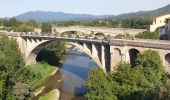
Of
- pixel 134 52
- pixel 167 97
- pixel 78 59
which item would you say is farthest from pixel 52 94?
pixel 78 59

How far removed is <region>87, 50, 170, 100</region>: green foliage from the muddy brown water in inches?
430

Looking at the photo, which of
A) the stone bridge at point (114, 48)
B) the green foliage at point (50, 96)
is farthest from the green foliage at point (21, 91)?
the stone bridge at point (114, 48)

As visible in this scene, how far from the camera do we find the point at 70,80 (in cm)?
6788

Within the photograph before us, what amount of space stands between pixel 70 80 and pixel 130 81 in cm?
2595

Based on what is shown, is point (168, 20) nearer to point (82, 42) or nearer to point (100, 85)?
point (82, 42)

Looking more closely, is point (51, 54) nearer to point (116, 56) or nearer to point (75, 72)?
point (75, 72)

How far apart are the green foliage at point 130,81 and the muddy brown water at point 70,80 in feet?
35.8

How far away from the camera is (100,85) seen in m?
43.0

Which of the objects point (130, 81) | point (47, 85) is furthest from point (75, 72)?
point (130, 81)

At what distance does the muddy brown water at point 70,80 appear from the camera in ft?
192

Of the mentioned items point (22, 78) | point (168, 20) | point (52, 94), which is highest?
point (168, 20)

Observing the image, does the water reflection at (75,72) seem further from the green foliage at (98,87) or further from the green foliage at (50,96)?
the green foliage at (98,87)

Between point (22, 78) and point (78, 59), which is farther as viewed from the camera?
point (78, 59)

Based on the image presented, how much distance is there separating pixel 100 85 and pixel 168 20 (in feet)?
118
